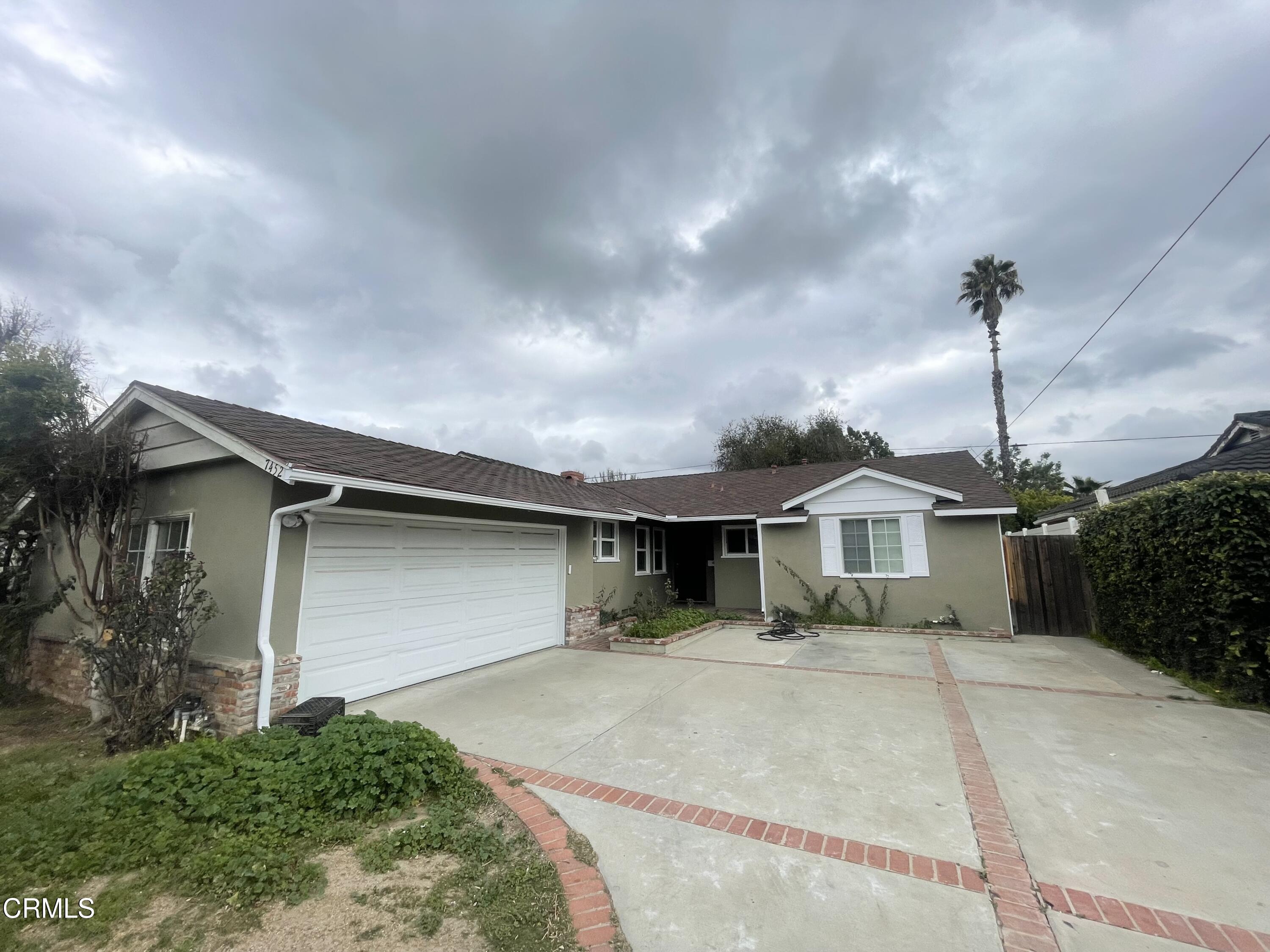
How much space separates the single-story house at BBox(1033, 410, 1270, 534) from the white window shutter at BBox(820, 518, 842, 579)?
16.4 feet

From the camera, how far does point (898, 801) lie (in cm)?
356

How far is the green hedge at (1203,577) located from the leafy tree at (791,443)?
868 inches

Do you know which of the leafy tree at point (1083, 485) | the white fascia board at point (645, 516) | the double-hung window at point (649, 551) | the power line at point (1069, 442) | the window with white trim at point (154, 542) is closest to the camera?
the window with white trim at point (154, 542)

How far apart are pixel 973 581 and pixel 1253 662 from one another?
5.33m

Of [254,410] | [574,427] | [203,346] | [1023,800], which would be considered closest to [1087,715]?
[1023,800]

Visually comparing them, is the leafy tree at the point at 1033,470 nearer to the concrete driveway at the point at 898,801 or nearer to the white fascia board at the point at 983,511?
the white fascia board at the point at 983,511

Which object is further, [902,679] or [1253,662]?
[902,679]

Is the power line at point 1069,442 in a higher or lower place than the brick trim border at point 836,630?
higher

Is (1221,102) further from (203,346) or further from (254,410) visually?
(203,346)

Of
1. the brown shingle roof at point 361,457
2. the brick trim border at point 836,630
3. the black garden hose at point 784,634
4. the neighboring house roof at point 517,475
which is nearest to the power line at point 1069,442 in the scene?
the neighboring house roof at point 517,475

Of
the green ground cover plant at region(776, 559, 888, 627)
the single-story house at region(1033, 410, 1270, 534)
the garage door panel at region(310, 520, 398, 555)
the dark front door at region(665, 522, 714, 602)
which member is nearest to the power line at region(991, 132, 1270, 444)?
the single-story house at region(1033, 410, 1270, 534)

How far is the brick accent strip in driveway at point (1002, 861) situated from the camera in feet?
7.49

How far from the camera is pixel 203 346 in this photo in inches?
396

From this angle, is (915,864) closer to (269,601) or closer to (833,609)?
(269,601)
